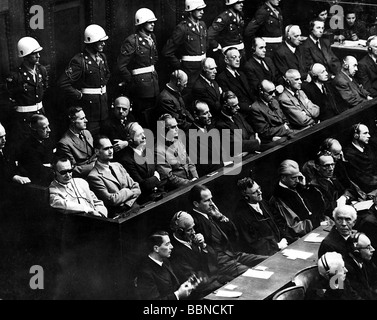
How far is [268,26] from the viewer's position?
2128 centimetres

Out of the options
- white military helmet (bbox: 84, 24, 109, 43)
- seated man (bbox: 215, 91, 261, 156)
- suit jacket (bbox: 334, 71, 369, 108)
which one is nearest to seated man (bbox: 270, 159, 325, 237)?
seated man (bbox: 215, 91, 261, 156)

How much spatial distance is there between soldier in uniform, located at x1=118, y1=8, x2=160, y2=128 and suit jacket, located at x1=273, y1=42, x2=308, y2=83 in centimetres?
227

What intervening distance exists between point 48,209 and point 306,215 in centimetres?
334

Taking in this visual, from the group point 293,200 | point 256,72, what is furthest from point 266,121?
point 293,200

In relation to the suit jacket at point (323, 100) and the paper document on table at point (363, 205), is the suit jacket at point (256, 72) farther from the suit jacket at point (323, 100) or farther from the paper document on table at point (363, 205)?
the paper document on table at point (363, 205)

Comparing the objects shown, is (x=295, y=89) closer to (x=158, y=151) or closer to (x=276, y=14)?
(x=276, y=14)

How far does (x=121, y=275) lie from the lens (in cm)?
1623

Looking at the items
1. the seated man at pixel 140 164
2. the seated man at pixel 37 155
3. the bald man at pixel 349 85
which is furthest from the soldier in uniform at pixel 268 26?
the seated man at pixel 37 155

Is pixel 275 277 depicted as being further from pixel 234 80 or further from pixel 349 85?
pixel 349 85

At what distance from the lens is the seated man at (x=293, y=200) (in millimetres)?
18172

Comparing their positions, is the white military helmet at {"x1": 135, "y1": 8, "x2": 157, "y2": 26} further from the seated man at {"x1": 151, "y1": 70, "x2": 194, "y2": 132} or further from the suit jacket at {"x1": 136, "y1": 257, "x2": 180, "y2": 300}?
the suit jacket at {"x1": 136, "y1": 257, "x2": 180, "y2": 300}

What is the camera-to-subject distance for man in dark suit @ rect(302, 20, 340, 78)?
21.3 m

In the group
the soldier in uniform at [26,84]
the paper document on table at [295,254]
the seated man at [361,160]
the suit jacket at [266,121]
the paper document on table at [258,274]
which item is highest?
the soldier in uniform at [26,84]

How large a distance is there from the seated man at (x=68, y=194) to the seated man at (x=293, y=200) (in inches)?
98.6
